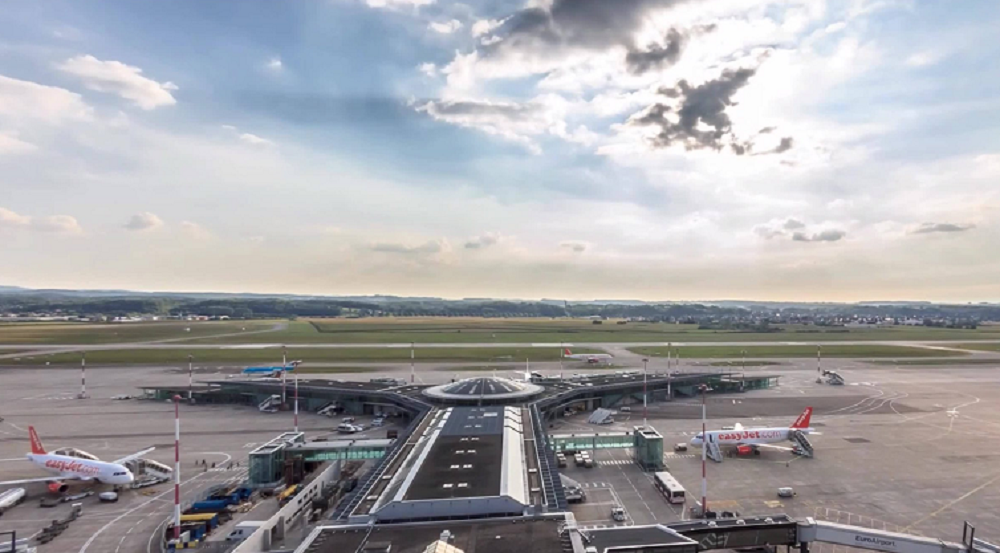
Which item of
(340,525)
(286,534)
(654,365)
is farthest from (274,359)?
(340,525)

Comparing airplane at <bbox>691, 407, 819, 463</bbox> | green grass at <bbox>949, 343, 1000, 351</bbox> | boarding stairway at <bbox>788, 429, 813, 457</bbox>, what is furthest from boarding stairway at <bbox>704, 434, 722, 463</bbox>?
green grass at <bbox>949, 343, 1000, 351</bbox>

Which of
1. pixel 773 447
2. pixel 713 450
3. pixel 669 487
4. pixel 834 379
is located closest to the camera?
pixel 669 487

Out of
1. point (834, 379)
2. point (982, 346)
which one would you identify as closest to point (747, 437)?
point (834, 379)

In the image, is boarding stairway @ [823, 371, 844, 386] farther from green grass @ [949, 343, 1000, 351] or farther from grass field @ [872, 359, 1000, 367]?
green grass @ [949, 343, 1000, 351]

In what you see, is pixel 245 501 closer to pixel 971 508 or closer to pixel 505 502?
pixel 505 502

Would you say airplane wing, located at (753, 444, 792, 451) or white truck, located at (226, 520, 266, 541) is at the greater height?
white truck, located at (226, 520, 266, 541)

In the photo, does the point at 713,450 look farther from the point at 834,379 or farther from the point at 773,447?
the point at 834,379

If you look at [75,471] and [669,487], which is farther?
[75,471]
